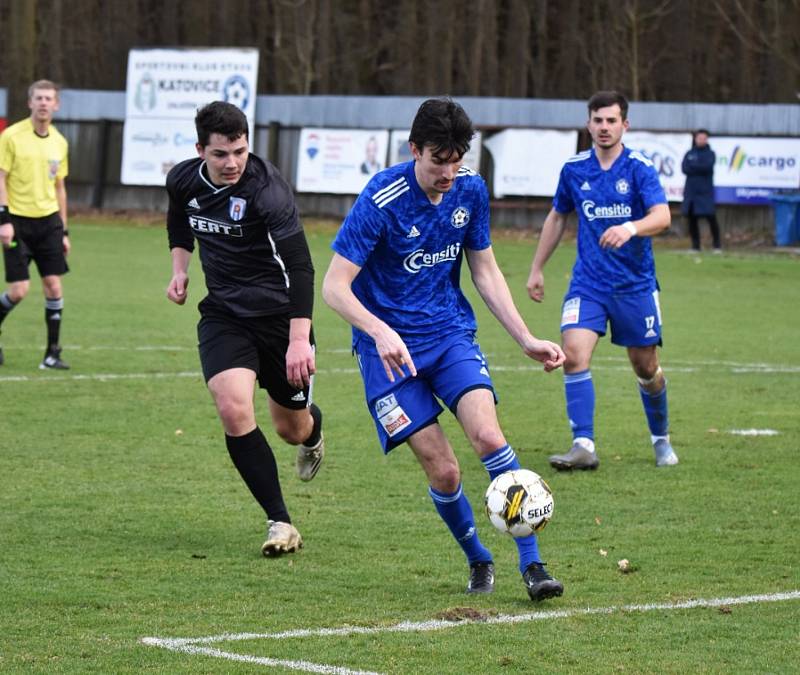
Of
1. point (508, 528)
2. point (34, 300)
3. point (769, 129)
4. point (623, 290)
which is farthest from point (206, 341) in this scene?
point (769, 129)

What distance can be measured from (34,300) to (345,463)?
10.1 metres

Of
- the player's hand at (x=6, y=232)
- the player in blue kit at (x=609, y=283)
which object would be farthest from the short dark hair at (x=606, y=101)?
the player's hand at (x=6, y=232)

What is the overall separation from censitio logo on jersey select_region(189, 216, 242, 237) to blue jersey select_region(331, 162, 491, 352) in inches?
36.9

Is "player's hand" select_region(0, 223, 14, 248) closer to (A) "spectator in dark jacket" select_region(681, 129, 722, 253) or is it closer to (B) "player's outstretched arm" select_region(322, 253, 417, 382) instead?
(B) "player's outstretched arm" select_region(322, 253, 417, 382)

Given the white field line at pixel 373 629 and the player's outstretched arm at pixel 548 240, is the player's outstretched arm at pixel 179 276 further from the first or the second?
the player's outstretched arm at pixel 548 240

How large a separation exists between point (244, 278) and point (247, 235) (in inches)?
9.1

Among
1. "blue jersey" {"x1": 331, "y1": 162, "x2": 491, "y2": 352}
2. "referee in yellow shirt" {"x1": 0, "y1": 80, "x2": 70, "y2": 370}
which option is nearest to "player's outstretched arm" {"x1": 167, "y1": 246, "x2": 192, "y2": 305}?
"blue jersey" {"x1": 331, "y1": 162, "x2": 491, "y2": 352}

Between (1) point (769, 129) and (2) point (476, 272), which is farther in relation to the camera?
(1) point (769, 129)

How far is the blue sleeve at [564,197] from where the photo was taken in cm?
938

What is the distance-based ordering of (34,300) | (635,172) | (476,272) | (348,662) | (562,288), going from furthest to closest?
(562,288)
(34,300)
(635,172)
(476,272)
(348,662)

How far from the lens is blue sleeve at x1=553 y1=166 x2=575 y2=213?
30.8 feet

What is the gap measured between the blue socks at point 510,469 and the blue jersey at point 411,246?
0.54 meters

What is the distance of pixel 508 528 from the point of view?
5832 mm

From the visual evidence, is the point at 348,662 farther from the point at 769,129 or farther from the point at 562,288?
the point at 769,129
